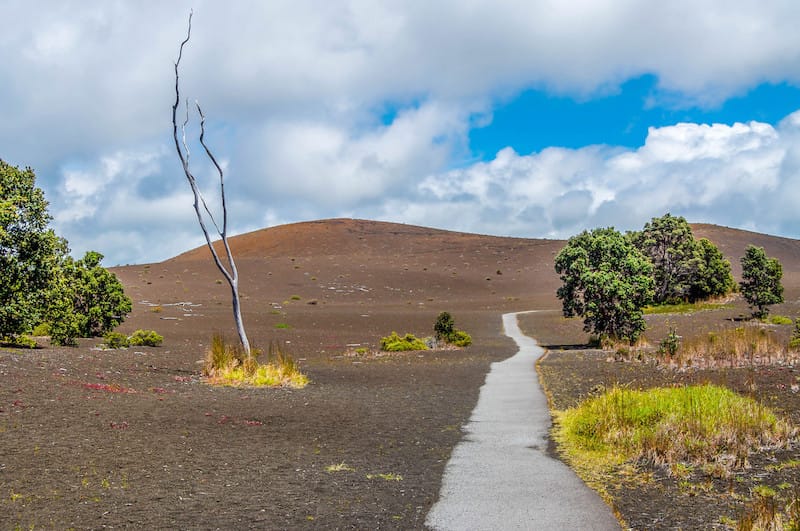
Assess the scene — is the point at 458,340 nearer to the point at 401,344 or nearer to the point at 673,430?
the point at 401,344

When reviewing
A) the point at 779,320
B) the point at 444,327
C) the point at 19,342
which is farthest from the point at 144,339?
the point at 779,320

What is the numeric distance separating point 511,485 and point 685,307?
47.1m

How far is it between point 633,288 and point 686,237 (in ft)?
89.3

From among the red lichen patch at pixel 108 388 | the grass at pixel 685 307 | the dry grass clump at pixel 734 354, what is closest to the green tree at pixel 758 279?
the grass at pixel 685 307

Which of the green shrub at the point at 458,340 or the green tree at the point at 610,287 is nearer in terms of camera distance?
the green tree at the point at 610,287

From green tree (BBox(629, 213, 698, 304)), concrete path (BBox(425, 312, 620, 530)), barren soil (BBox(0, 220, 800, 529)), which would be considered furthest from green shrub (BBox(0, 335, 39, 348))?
green tree (BBox(629, 213, 698, 304))

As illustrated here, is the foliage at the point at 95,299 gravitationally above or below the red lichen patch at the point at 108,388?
above

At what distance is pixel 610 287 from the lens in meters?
28.2

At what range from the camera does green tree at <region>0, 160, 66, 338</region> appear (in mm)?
18391

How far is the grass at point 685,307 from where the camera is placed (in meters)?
48.6

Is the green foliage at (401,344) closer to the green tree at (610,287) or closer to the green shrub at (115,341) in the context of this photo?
the green tree at (610,287)

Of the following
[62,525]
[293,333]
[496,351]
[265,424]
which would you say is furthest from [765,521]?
[293,333]

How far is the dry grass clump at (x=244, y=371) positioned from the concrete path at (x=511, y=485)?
6.35 meters

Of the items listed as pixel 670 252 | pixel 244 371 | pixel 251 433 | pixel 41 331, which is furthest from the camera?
pixel 670 252
